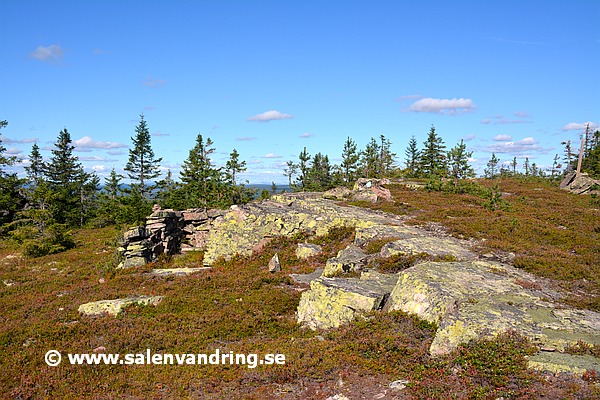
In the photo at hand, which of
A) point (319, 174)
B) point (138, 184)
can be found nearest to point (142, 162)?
point (138, 184)

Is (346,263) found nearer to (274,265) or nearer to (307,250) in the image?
(307,250)

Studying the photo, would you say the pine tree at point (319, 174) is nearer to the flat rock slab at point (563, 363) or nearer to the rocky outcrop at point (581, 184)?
the rocky outcrop at point (581, 184)

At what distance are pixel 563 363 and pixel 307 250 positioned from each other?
14.4m

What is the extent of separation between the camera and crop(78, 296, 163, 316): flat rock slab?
1478 cm

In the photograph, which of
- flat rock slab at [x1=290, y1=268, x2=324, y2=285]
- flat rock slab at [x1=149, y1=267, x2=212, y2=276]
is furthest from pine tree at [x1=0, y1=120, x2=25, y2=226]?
flat rock slab at [x1=290, y1=268, x2=324, y2=285]

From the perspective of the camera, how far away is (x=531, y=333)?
29.7 feet

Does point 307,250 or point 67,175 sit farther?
point 67,175

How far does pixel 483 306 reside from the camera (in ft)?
34.4

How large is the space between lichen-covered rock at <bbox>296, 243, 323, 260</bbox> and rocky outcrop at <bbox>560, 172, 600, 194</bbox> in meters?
40.4

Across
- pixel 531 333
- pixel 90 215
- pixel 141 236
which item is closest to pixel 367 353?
pixel 531 333

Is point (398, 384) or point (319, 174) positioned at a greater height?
point (319, 174)

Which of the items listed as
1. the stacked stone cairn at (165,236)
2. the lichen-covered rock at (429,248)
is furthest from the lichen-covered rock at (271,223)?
the lichen-covered rock at (429,248)

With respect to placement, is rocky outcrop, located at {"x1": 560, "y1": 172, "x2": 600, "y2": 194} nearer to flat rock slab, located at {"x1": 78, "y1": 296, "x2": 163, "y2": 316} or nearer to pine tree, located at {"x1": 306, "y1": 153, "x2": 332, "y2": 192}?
pine tree, located at {"x1": 306, "y1": 153, "x2": 332, "y2": 192}

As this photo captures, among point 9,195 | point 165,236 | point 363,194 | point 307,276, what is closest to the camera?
point 307,276
